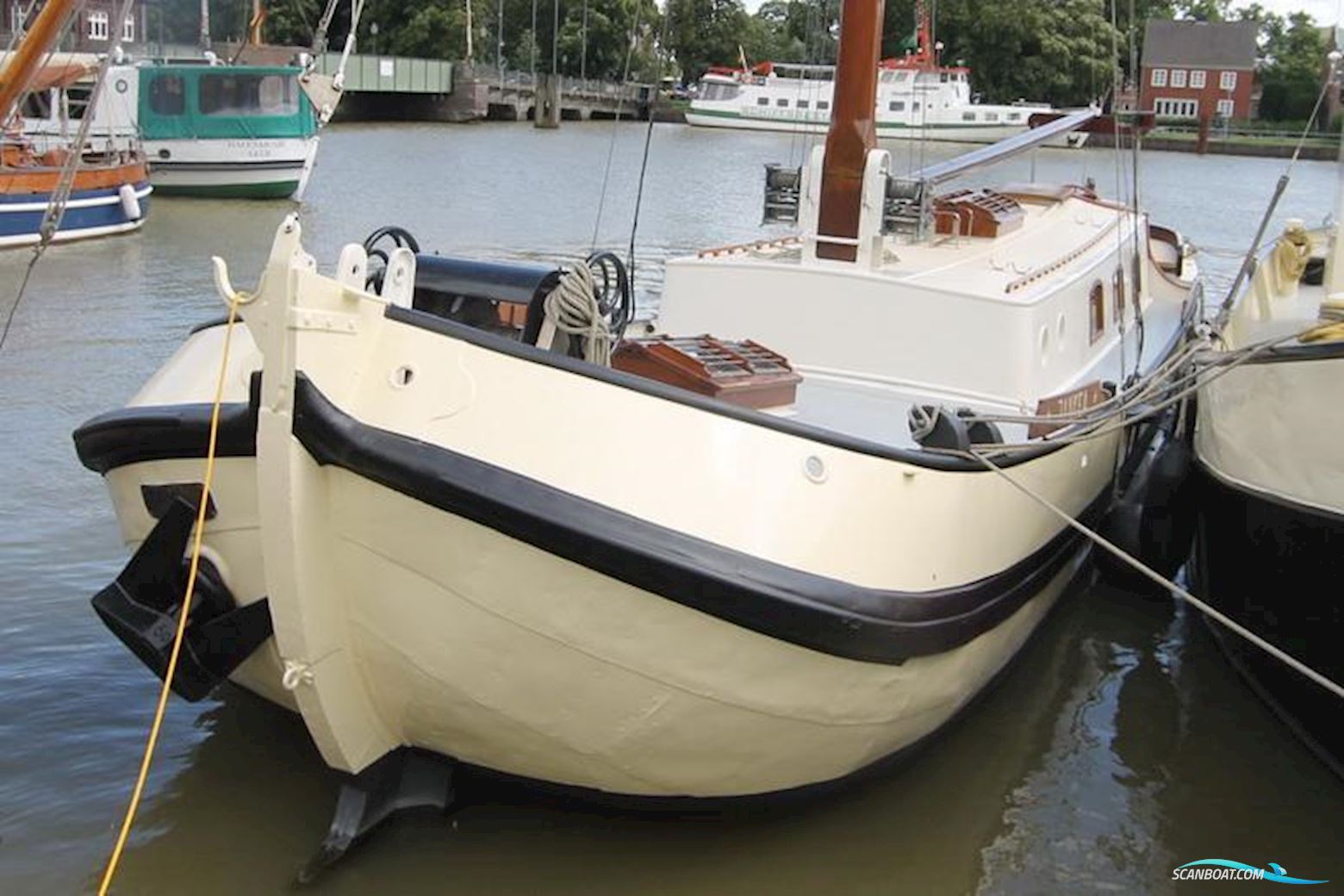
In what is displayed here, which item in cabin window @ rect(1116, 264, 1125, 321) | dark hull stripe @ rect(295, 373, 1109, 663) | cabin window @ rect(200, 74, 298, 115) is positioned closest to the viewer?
dark hull stripe @ rect(295, 373, 1109, 663)

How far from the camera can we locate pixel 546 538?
188 inches

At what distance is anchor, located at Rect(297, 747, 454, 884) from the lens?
5.41 metres

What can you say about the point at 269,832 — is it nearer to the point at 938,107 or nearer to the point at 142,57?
the point at 142,57

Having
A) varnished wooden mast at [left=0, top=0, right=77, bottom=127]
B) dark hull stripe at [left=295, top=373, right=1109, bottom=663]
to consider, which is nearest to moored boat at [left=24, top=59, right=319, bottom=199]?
varnished wooden mast at [left=0, top=0, right=77, bottom=127]

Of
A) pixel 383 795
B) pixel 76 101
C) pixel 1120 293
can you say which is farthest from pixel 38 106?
pixel 383 795

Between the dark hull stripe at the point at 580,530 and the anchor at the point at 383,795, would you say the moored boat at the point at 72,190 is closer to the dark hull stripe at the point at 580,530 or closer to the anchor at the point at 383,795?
the anchor at the point at 383,795

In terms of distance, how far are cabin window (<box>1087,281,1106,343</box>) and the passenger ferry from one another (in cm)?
3761

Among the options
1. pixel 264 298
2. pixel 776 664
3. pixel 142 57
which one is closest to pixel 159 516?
pixel 264 298

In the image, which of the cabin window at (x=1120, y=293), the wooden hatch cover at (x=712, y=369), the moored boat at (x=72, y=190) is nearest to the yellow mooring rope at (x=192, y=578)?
the wooden hatch cover at (x=712, y=369)

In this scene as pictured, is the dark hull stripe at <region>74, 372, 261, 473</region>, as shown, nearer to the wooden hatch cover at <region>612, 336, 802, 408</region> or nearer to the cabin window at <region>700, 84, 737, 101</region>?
the wooden hatch cover at <region>612, 336, 802, 408</region>

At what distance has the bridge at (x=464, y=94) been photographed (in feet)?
215

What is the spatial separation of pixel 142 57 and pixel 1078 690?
3322 cm

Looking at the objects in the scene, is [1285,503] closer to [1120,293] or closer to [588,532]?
Result: [588,532]

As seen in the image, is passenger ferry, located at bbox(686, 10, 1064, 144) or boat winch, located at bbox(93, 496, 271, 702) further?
passenger ferry, located at bbox(686, 10, 1064, 144)
